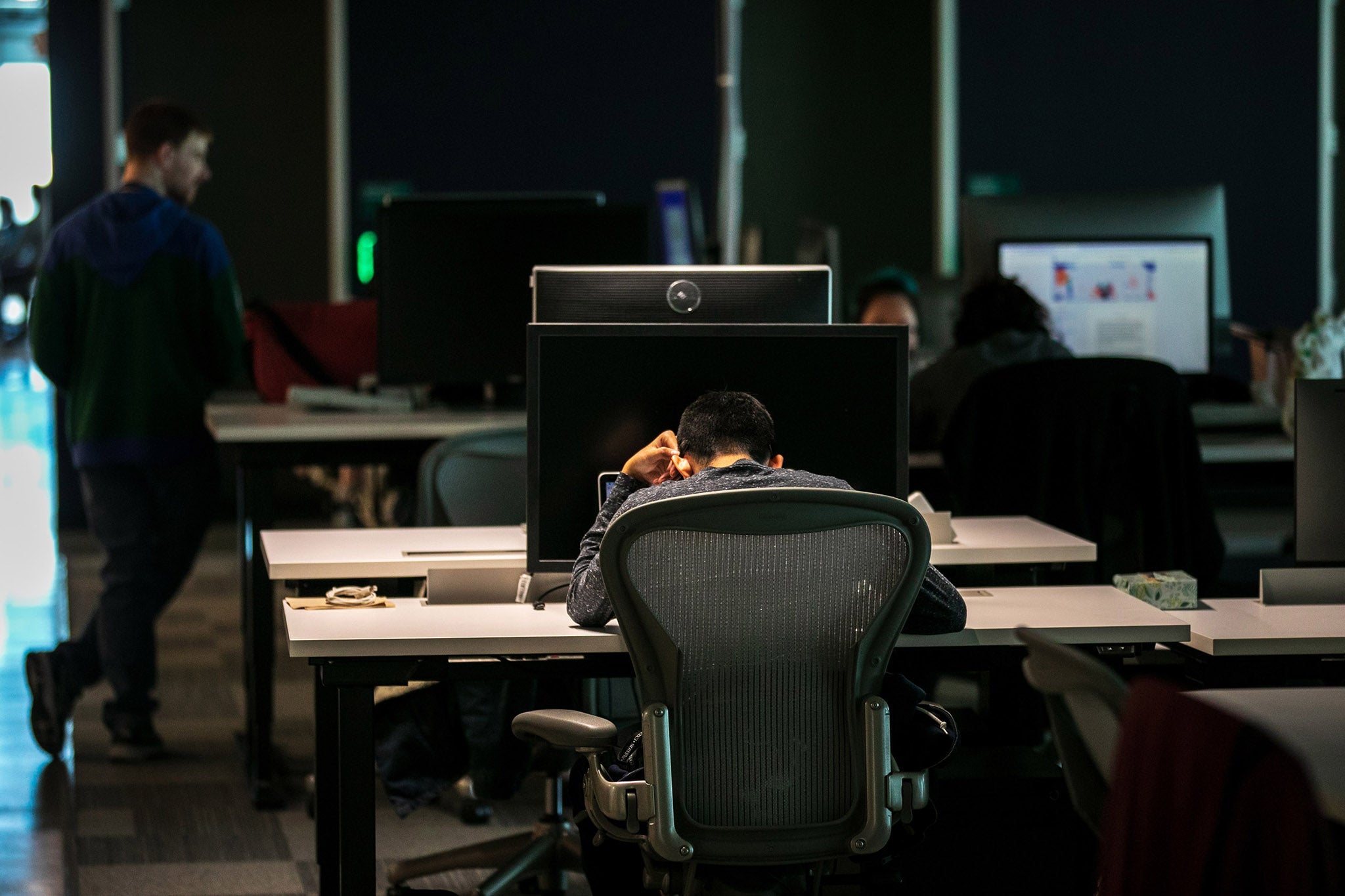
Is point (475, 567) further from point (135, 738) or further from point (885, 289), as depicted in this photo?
point (885, 289)

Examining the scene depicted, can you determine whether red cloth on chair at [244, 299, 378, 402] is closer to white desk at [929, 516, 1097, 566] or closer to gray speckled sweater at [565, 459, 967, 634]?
white desk at [929, 516, 1097, 566]

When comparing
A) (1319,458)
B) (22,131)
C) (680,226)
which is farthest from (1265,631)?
(22,131)

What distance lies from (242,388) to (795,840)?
4.85m

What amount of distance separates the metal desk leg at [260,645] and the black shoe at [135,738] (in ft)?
1.40

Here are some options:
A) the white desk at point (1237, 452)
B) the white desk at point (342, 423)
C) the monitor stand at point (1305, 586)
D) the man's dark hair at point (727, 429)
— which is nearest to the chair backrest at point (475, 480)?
the white desk at point (342, 423)

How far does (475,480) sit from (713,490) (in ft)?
4.17

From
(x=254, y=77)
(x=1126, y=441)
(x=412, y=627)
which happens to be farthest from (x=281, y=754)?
(x=254, y=77)

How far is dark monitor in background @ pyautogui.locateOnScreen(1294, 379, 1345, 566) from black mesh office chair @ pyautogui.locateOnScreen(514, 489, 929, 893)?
2.72 feet

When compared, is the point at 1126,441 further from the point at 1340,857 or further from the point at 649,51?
the point at 649,51

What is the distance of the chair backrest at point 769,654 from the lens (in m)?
2.00

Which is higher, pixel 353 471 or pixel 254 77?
pixel 254 77

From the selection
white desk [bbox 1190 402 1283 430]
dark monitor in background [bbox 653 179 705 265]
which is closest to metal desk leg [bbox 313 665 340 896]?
white desk [bbox 1190 402 1283 430]

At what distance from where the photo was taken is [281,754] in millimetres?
4004

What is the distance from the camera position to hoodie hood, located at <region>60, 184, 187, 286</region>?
13.0 feet
